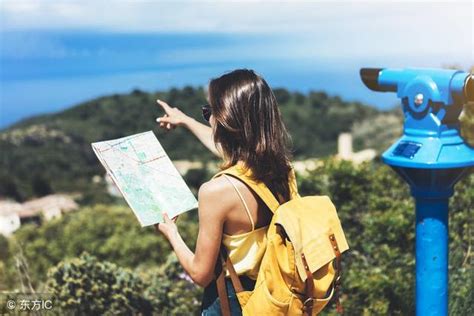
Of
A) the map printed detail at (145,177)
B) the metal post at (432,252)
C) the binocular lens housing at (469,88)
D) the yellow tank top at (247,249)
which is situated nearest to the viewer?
the yellow tank top at (247,249)

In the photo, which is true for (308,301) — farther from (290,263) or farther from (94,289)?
(94,289)

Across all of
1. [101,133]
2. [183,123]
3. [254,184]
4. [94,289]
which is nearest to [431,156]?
[254,184]

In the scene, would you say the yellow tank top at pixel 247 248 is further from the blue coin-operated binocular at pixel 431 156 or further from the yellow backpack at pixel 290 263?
the blue coin-operated binocular at pixel 431 156

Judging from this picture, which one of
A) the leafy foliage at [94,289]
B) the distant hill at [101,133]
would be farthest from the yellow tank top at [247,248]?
the distant hill at [101,133]

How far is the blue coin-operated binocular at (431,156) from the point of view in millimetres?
2896

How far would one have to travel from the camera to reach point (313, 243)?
7.99ft

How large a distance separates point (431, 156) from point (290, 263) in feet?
2.69

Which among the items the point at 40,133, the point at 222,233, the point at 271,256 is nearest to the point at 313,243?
the point at 271,256

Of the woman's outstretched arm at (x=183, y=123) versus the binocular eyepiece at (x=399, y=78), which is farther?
the woman's outstretched arm at (x=183, y=123)

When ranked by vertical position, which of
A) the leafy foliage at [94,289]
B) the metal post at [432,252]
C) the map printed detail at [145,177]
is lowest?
the leafy foliage at [94,289]

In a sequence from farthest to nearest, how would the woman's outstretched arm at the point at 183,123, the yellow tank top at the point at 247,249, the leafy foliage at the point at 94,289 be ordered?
the leafy foliage at the point at 94,289, the woman's outstretched arm at the point at 183,123, the yellow tank top at the point at 247,249

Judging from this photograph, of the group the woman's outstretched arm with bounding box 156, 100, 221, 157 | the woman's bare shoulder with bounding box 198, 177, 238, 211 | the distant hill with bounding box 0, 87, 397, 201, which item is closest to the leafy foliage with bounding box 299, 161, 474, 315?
the woman's outstretched arm with bounding box 156, 100, 221, 157

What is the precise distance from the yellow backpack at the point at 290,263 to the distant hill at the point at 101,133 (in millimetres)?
24938

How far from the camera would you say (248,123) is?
2.46 m
